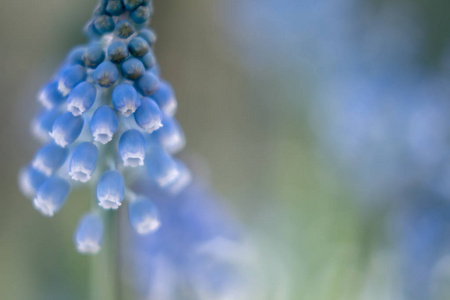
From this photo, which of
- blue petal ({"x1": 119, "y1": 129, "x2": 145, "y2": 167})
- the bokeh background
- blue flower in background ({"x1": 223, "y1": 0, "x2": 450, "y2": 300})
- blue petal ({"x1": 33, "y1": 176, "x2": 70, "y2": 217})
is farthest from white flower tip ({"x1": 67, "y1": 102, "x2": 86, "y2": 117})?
blue flower in background ({"x1": 223, "y1": 0, "x2": 450, "y2": 300})

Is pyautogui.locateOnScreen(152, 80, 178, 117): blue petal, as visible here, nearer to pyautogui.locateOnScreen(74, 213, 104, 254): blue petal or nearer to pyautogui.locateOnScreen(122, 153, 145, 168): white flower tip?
pyautogui.locateOnScreen(122, 153, 145, 168): white flower tip

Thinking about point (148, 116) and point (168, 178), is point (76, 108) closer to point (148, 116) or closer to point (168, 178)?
point (148, 116)

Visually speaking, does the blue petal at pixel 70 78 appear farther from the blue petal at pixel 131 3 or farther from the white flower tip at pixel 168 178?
the white flower tip at pixel 168 178

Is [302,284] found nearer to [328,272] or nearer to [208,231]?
[328,272]

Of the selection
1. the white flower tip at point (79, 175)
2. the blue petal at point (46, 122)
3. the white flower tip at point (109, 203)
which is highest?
the blue petal at point (46, 122)

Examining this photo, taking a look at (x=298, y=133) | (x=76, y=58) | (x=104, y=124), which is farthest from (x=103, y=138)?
(x=298, y=133)

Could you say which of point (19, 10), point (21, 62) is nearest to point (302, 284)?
point (21, 62)

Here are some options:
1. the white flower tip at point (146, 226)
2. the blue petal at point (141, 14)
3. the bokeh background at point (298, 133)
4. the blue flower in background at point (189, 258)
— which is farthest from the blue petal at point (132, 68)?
the bokeh background at point (298, 133)
